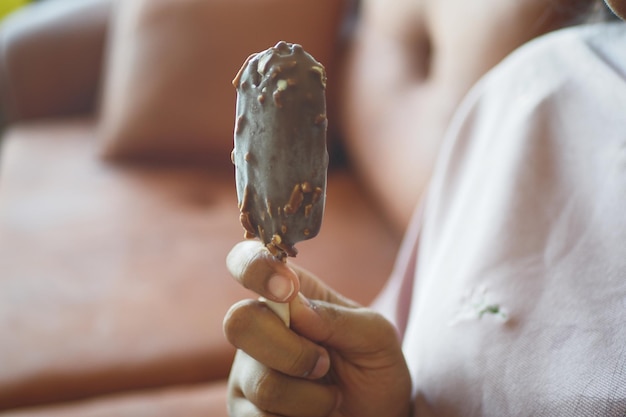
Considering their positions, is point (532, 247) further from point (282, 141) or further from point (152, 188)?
point (152, 188)

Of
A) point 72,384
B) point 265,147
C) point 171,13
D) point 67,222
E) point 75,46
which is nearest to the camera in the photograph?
point 265,147

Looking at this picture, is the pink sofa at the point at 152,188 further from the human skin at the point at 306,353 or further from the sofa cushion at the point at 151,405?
the human skin at the point at 306,353

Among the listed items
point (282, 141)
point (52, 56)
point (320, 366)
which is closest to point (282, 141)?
point (282, 141)

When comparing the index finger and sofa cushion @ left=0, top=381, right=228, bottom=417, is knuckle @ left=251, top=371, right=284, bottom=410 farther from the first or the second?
sofa cushion @ left=0, top=381, right=228, bottom=417

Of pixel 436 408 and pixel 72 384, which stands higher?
Answer: pixel 436 408

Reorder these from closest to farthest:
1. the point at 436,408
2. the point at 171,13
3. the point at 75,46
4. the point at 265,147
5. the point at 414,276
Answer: the point at 265,147 → the point at 436,408 → the point at 414,276 → the point at 171,13 → the point at 75,46

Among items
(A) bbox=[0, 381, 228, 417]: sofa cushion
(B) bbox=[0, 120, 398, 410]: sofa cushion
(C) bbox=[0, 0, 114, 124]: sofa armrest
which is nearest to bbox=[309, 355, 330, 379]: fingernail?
(A) bbox=[0, 381, 228, 417]: sofa cushion

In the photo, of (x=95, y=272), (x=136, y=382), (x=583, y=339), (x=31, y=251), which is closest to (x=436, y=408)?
(x=583, y=339)

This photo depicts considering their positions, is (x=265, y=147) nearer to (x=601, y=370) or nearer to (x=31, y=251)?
(x=601, y=370)
